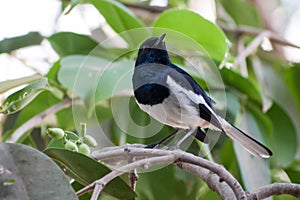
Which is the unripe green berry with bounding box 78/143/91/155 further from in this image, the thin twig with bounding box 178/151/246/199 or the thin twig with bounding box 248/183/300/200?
the thin twig with bounding box 248/183/300/200

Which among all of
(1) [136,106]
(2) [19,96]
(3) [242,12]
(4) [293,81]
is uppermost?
(2) [19,96]

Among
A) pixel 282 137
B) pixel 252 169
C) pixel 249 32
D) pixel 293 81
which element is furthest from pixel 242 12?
pixel 252 169

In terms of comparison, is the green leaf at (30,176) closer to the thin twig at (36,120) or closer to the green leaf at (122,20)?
the thin twig at (36,120)

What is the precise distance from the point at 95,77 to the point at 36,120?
17 centimetres

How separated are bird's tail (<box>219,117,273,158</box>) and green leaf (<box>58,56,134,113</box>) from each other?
208 millimetres

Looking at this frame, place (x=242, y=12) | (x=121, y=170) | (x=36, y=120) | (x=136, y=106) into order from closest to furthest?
(x=121, y=170), (x=136, y=106), (x=36, y=120), (x=242, y=12)

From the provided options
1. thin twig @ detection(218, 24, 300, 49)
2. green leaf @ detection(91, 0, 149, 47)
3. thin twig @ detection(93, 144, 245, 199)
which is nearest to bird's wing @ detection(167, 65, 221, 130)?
thin twig @ detection(93, 144, 245, 199)

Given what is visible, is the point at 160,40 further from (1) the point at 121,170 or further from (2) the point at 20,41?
(2) the point at 20,41

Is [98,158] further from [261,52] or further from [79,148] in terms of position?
[261,52]

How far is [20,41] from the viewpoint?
5.24 feet

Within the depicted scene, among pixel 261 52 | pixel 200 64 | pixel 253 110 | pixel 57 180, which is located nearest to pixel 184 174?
pixel 253 110

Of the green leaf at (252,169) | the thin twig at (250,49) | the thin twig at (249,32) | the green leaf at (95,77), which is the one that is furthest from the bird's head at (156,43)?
the thin twig at (249,32)

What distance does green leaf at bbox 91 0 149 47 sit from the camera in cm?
145

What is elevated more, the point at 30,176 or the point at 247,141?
the point at 30,176
